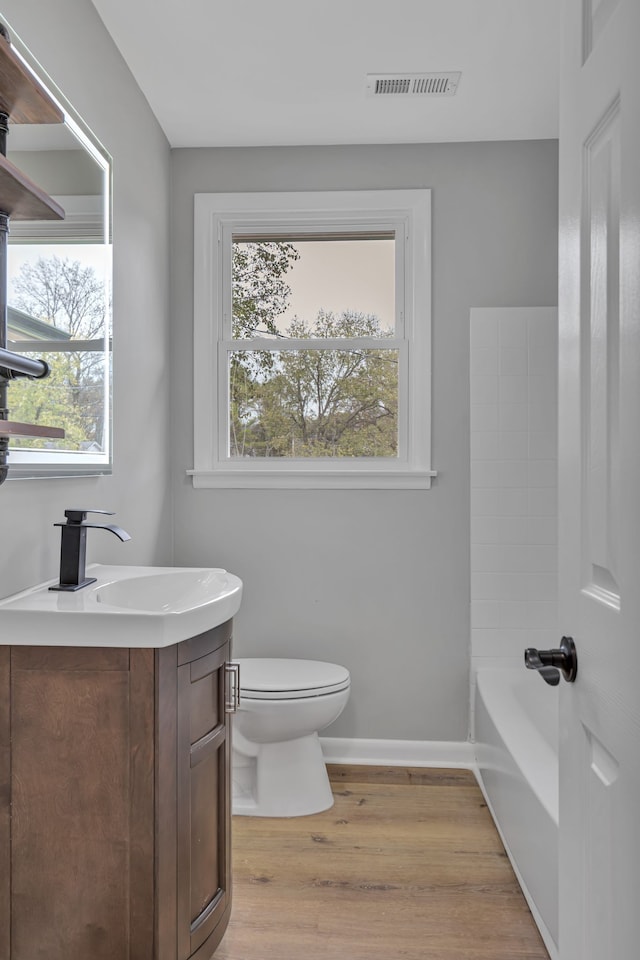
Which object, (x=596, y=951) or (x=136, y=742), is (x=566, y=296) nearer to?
(x=596, y=951)

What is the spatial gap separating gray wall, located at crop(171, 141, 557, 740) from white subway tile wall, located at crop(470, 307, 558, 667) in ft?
0.22

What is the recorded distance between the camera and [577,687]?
99 cm

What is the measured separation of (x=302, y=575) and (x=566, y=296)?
80.9 inches

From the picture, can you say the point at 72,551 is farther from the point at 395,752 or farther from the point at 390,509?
the point at 395,752

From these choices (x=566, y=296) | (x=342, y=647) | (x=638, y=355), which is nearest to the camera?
(x=638, y=355)

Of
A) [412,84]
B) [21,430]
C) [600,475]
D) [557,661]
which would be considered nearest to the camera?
[600,475]

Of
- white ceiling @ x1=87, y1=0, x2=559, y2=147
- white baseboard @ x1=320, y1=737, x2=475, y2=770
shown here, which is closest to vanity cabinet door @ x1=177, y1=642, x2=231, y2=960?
white baseboard @ x1=320, y1=737, x2=475, y2=770

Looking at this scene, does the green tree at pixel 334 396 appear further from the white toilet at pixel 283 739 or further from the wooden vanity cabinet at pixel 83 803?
the wooden vanity cabinet at pixel 83 803

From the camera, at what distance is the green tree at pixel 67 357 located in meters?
1.69

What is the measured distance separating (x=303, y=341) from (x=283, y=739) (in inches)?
62.4

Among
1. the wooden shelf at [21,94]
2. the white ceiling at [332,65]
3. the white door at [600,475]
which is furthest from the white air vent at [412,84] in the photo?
the white door at [600,475]

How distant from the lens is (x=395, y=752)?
2914 millimetres

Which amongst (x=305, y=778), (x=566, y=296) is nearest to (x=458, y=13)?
(x=566, y=296)

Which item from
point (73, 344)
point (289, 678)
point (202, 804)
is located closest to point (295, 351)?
point (73, 344)
